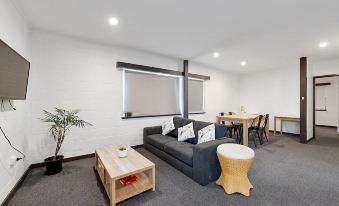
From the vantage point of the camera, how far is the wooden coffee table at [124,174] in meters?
1.76

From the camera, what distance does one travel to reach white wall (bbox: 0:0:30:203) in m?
1.78

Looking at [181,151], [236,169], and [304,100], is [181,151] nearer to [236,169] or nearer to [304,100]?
[236,169]

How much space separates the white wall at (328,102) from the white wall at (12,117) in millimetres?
10537

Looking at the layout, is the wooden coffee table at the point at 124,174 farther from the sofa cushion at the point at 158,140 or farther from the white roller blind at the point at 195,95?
the white roller blind at the point at 195,95

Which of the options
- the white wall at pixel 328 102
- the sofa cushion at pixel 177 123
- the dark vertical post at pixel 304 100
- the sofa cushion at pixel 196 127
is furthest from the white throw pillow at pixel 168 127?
the white wall at pixel 328 102

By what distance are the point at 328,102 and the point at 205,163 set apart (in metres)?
8.28

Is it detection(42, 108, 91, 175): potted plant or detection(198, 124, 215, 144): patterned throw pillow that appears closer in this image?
detection(42, 108, 91, 175): potted plant

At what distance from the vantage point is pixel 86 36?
3076 mm

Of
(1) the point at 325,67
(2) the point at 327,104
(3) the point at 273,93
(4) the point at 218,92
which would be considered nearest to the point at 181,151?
(4) the point at 218,92

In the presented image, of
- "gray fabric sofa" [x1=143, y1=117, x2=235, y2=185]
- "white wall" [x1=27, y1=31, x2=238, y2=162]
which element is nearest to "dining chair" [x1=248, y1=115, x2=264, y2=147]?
"gray fabric sofa" [x1=143, y1=117, x2=235, y2=185]

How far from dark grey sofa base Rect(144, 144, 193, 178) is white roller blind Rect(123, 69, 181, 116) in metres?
1.08

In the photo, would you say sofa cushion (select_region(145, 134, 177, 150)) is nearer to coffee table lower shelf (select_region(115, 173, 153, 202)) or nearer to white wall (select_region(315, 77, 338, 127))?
coffee table lower shelf (select_region(115, 173, 153, 202))

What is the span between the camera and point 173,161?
275 centimetres

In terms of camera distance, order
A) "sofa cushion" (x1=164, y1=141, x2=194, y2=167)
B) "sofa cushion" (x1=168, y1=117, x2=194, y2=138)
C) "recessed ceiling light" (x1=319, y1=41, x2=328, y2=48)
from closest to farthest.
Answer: "sofa cushion" (x1=164, y1=141, x2=194, y2=167) → "recessed ceiling light" (x1=319, y1=41, x2=328, y2=48) → "sofa cushion" (x1=168, y1=117, x2=194, y2=138)
